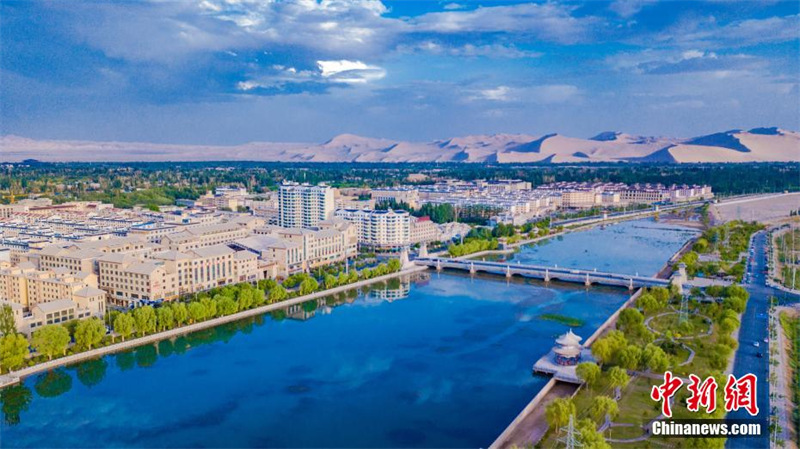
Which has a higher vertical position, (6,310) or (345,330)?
(6,310)

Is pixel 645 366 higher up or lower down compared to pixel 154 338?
higher up

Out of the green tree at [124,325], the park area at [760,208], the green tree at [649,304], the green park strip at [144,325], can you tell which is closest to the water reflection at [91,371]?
the green park strip at [144,325]

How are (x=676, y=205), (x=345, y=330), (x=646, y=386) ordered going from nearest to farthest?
(x=646, y=386) < (x=345, y=330) < (x=676, y=205)

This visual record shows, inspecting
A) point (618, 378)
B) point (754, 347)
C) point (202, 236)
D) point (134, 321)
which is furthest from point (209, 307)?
point (754, 347)

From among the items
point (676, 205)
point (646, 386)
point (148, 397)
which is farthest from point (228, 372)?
point (676, 205)

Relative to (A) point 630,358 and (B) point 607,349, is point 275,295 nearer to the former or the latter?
(B) point 607,349

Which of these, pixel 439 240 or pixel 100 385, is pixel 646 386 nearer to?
pixel 100 385

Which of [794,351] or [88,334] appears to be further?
[88,334]
